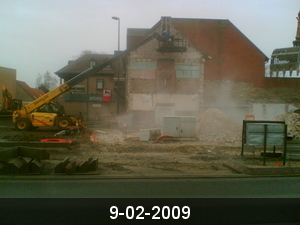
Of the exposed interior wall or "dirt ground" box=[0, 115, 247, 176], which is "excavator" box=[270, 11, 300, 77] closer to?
the exposed interior wall

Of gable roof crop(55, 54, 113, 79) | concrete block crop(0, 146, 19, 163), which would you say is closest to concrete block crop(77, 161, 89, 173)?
concrete block crop(0, 146, 19, 163)

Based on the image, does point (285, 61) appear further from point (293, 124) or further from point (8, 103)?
point (8, 103)

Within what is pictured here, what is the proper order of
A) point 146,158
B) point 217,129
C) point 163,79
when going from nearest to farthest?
point 146,158, point 217,129, point 163,79

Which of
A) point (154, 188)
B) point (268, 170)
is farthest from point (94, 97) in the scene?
point (154, 188)

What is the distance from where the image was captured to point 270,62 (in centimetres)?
4388

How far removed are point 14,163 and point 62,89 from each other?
15736 millimetres

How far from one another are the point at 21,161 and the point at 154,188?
14.6 feet

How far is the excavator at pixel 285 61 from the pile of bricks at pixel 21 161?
3629 cm

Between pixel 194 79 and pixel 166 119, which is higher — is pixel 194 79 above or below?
above

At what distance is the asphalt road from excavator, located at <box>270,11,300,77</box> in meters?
34.0

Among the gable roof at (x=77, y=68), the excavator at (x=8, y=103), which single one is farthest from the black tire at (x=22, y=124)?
the gable roof at (x=77, y=68)

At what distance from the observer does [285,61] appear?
41219 millimetres
